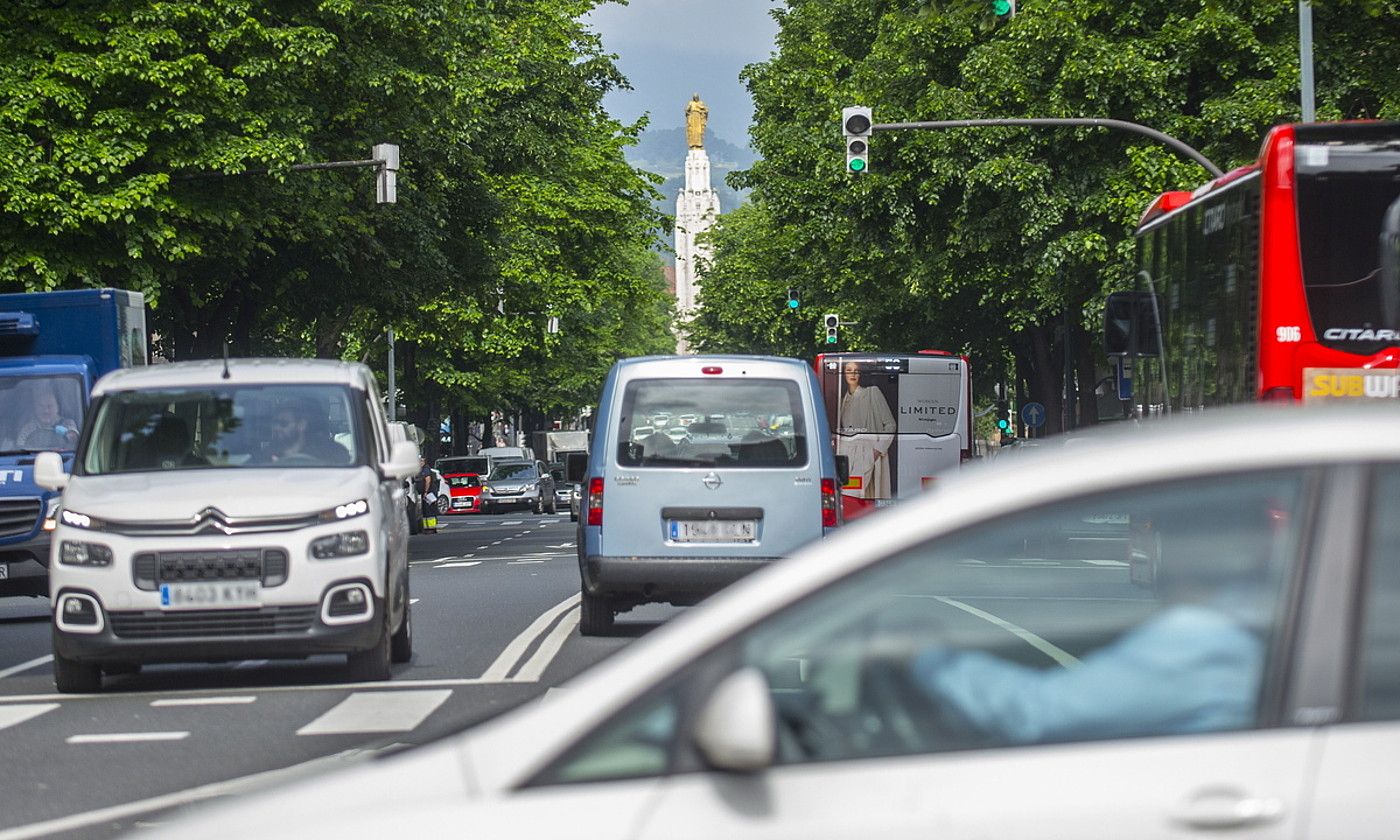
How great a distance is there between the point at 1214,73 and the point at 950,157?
444 cm

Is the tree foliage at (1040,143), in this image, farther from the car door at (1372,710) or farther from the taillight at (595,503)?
the car door at (1372,710)

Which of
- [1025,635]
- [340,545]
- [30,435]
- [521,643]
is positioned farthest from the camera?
[30,435]

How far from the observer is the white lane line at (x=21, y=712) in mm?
11174

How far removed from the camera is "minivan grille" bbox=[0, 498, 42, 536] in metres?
18.9

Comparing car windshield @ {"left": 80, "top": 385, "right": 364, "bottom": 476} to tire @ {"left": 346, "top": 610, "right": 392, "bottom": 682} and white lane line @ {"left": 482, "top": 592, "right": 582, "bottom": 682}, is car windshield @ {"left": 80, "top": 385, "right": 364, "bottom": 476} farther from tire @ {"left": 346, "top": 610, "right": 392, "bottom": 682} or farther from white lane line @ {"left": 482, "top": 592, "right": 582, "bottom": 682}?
white lane line @ {"left": 482, "top": 592, "right": 582, "bottom": 682}

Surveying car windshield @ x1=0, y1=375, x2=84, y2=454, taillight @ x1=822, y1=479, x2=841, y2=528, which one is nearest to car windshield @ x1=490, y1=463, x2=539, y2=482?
car windshield @ x1=0, y1=375, x2=84, y2=454

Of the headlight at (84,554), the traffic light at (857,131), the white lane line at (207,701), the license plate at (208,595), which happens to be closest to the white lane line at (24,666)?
the headlight at (84,554)

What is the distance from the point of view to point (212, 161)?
93.8 ft

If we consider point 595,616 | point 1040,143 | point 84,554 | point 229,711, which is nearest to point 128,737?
point 229,711

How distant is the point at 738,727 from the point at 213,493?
913 centimetres

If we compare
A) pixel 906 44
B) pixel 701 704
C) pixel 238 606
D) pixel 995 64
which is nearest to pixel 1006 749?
pixel 701 704

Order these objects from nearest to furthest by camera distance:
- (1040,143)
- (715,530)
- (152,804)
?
(152,804) → (715,530) → (1040,143)

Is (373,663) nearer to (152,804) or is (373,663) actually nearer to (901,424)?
(152,804)

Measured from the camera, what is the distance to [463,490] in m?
65.1
